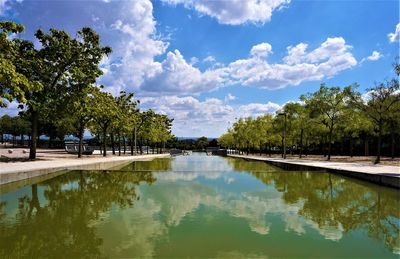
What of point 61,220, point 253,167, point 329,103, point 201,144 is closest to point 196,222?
point 61,220

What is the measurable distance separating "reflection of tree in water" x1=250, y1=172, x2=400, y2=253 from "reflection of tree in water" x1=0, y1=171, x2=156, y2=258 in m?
5.75

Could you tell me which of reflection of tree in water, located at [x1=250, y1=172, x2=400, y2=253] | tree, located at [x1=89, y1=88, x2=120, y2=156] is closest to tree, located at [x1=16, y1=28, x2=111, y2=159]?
tree, located at [x1=89, y1=88, x2=120, y2=156]

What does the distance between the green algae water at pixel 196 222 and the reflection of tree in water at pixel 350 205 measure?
30mm

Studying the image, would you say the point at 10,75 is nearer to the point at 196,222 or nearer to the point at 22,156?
the point at 196,222

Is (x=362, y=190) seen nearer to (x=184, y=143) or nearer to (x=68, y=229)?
(x=68, y=229)

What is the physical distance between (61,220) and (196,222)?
11.6 feet

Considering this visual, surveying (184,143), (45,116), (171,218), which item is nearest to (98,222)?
(171,218)

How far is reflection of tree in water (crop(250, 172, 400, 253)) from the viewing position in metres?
8.93

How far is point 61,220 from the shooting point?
9.34 meters

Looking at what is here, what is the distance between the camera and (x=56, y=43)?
27391 mm

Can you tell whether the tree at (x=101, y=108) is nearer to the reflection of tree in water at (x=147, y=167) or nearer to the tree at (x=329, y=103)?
the reflection of tree in water at (x=147, y=167)

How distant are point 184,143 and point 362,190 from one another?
107694mm

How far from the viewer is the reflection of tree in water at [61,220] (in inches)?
266

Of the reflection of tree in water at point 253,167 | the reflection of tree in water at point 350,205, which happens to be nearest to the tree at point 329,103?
the reflection of tree in water at point 253,167
